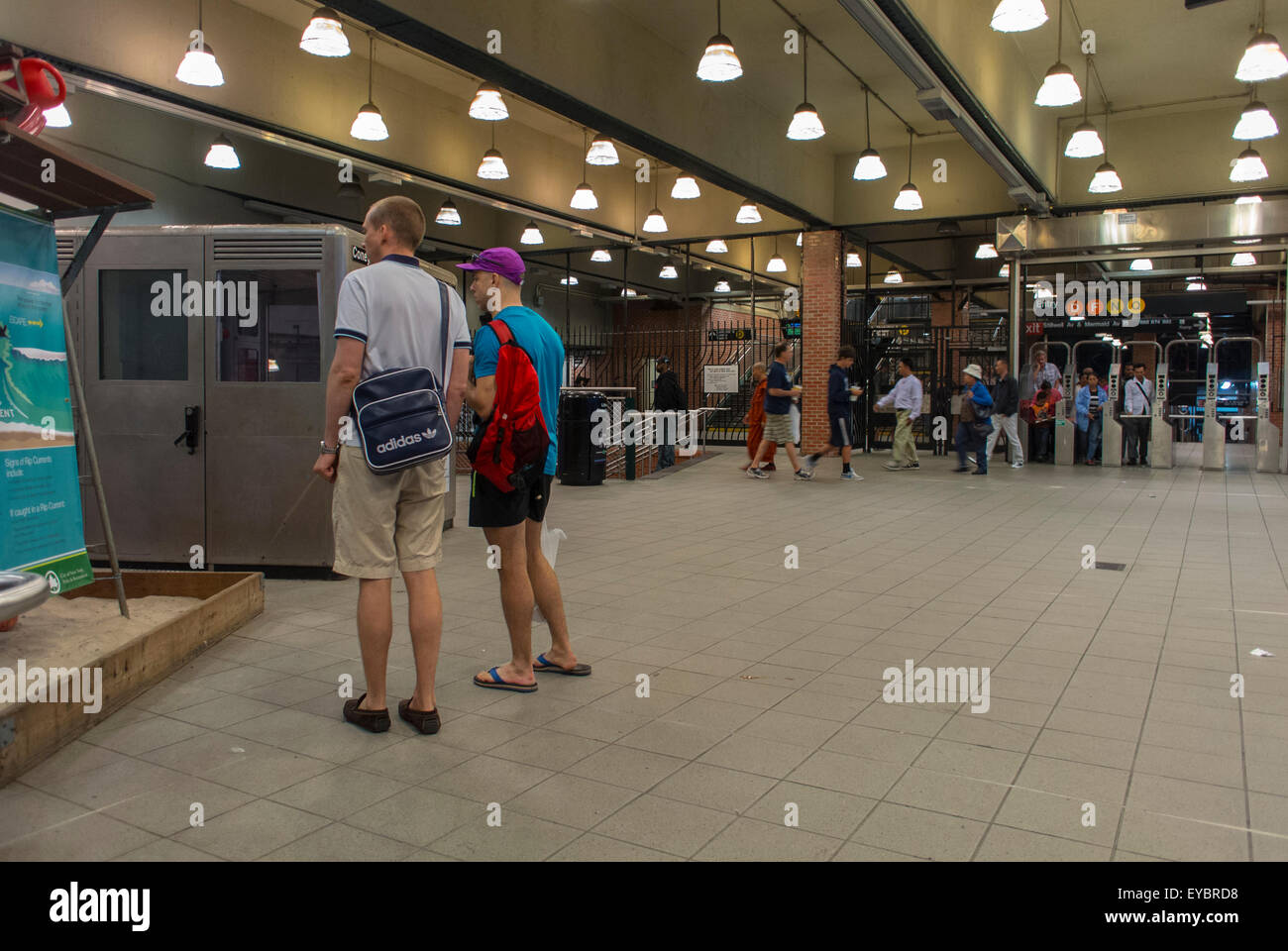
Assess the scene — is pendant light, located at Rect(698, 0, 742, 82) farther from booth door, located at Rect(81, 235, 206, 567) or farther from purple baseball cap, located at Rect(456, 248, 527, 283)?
purple baseball cap, located at Rect(456, 248, 527, 283)

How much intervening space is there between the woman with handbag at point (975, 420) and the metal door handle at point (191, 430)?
11200 millimetres

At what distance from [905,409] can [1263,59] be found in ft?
22.5

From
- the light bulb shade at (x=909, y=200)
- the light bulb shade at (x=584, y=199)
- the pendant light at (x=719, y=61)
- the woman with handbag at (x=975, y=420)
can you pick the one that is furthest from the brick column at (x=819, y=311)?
the pendant light at (x=719, y=61)

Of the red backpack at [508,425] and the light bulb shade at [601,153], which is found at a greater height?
the light bulb shade at [601,153]

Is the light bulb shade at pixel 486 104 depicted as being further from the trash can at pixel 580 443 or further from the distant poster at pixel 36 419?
the distant poster at pixel 36 419

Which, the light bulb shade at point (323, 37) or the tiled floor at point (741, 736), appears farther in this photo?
the light bulb shade at point (323, 37)

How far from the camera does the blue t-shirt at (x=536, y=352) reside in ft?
12.4

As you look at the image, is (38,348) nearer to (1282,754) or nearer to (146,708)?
(146,708)

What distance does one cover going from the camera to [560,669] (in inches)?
171

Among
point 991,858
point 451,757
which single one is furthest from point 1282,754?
point 451,757

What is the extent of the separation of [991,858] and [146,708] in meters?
3.20

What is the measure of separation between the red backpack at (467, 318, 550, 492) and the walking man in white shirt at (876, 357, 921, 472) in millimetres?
10958
